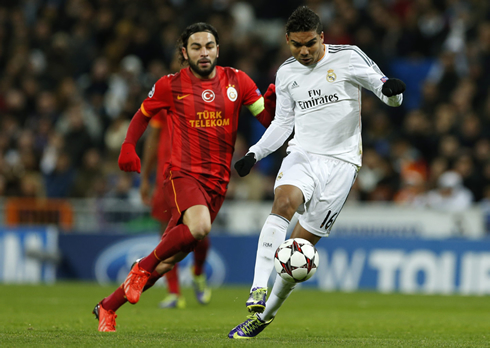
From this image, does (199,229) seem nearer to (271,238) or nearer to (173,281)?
(271,238)

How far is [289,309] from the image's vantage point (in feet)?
31.0

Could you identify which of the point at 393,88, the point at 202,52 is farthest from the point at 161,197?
the point at 393,88

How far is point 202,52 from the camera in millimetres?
6555

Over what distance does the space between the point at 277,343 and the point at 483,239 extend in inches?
293

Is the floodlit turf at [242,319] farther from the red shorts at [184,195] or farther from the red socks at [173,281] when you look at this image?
the red shorts at [184,195]

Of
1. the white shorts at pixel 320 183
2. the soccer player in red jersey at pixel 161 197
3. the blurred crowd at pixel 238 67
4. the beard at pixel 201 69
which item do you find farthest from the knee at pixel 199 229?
the blurred crowd at pixel 238 67

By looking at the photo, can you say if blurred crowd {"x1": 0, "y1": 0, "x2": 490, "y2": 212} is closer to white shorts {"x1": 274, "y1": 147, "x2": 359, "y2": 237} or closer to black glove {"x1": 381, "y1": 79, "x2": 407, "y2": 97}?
white shorts {"x1": 274, "y1": 147, "x2": 359, "y2": 237}

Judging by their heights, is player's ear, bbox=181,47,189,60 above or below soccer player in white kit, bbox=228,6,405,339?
above

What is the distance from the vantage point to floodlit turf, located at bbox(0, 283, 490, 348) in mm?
5621

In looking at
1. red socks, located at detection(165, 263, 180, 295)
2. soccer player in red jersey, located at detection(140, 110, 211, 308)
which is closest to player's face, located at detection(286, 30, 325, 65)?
soccer player in red jersey, located at detection(140, 110, 211, 308)

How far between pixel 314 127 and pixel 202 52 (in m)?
1.14

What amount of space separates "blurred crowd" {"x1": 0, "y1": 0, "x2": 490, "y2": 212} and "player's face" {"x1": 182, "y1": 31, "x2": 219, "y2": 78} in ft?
23.2

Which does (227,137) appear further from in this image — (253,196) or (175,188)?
(253,196)

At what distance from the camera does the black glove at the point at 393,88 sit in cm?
565
